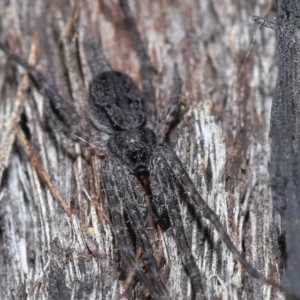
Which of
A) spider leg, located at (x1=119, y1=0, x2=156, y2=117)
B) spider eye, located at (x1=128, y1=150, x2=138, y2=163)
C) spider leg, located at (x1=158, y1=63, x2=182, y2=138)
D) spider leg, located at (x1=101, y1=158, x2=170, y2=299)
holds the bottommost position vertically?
spider leg, located at (x1=101, y1=158, x2=170, y2=299)

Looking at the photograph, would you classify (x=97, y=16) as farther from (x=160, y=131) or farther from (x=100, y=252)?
(x=100, y=252)

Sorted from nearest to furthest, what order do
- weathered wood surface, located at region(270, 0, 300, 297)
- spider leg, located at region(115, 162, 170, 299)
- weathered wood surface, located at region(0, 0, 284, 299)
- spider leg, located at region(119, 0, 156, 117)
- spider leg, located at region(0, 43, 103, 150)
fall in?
1. weathered wood surface, located at region(270, 0, 300, 297)
2. spider leg, located at region(115, 162, 170, 299)
3. weathered wood surface, located at region(0, 0, 284, 299)
4. spider leg, located at region(0, 43, 103, 150)
5. spider leg, located at region(119, 0, 156, 117)

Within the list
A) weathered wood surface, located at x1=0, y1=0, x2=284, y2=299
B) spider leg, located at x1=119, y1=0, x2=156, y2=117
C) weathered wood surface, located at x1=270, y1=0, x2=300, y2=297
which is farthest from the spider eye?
weathered wood surface, located at x1=270, y1=0, x2=300, y2=297

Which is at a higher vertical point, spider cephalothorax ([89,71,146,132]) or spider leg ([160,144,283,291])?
spider cephalothorax ([89,71,146,132])

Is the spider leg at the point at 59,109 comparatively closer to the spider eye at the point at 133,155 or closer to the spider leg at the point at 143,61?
the spider eye at the point at 133,155

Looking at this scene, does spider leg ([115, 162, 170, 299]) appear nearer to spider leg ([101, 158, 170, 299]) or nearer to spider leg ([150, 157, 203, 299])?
spider leg ([101, 158, 170, 299])

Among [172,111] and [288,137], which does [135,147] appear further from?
[288,137]

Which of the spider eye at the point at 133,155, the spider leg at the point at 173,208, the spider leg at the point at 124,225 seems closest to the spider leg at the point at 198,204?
the spider leg at the point at 173,208
